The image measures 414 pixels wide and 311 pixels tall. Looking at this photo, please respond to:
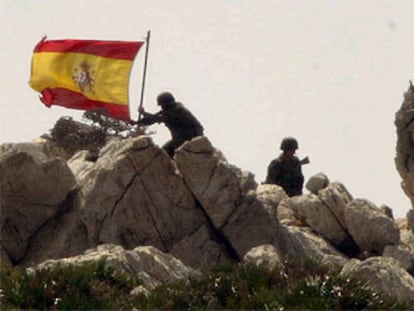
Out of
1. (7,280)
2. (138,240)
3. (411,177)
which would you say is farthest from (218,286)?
(411,177)

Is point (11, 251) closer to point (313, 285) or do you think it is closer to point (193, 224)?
point (193, 224)

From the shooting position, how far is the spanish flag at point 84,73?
56.7m

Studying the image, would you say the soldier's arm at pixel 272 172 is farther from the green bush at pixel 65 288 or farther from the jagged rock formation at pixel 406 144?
the green bush at pixel 65 288

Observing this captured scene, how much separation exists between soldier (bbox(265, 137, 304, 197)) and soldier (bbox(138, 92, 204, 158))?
487cm

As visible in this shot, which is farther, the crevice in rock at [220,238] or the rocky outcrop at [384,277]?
the crevice in rock at [220,238]

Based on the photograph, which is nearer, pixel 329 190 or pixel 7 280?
pixel 7 280

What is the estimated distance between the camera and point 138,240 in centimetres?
4588

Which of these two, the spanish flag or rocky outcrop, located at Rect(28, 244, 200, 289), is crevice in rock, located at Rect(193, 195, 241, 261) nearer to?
rocky outcrop, located at Rect(28, 244, 200, 289)

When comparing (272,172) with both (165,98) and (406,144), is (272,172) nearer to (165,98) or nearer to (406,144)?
(406,144)

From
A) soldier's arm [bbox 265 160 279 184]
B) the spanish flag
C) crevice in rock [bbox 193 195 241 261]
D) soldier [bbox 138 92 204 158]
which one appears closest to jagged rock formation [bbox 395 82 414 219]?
soldier's arm [bbox 265 160 279 184]

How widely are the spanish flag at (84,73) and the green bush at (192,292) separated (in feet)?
62.5

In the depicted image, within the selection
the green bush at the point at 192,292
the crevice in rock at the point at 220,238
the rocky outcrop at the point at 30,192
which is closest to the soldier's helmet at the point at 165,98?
the rocky outcrop at the point at 30,192

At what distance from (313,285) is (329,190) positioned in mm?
14582

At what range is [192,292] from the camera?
35812 millimetres
